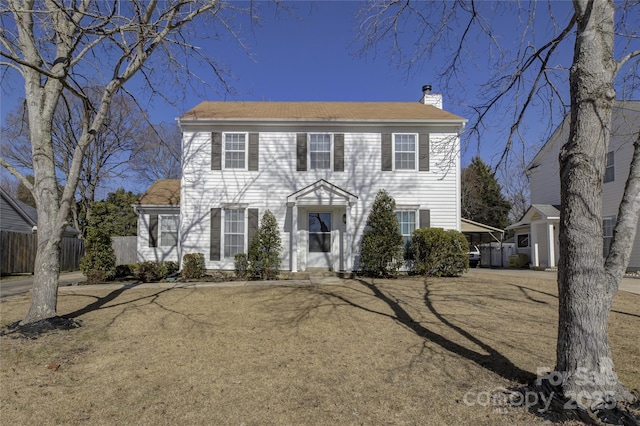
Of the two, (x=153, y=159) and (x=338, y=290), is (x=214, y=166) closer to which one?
(x=338, y=290)

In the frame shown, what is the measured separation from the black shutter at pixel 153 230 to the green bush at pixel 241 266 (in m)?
4.63

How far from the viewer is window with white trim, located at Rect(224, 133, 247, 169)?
13.9 metres

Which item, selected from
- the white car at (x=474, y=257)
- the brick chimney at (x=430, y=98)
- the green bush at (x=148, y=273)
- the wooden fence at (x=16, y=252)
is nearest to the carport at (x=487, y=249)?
the white car at (x=474, y=257)

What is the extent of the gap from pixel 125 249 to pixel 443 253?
59.8ft

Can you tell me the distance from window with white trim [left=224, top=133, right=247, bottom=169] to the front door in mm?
3086

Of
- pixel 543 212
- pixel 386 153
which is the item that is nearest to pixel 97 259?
pixel 386 153

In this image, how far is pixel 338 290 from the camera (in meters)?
9.69

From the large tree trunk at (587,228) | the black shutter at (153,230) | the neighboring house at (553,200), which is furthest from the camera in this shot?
the black shutter at (153,230)

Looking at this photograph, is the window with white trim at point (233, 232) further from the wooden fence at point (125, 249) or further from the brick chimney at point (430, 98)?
the wooden fence at point (125, 249)

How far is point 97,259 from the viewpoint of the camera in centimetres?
1203

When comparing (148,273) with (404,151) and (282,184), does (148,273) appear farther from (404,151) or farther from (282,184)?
(404,151)

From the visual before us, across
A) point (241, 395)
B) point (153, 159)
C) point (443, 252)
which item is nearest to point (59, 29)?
point (241, 395)

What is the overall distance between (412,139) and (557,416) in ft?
37.6

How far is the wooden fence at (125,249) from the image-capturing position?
22328 mm
